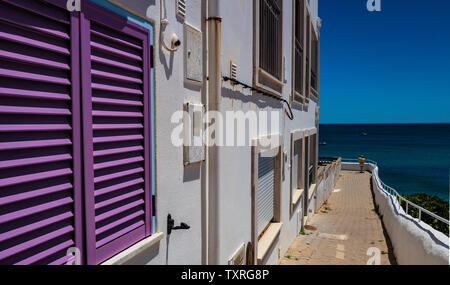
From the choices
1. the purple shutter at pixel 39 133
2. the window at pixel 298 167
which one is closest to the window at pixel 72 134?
the purple shutter at pixel 39 133

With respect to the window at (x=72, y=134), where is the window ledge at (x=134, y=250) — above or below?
below

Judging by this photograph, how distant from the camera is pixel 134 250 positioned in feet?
7.84

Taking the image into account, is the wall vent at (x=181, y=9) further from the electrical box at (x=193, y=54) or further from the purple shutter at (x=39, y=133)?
the purple shutter at (x=39, y=133)

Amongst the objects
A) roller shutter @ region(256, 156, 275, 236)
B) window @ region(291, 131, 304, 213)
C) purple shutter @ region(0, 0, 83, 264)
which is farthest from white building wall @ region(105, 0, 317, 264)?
window @ region(291, 131, 304, 213)

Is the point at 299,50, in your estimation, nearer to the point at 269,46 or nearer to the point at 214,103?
the point at 269,46

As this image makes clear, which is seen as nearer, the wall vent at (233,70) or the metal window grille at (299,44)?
the wall vent at (233,70)

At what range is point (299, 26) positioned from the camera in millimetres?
9953

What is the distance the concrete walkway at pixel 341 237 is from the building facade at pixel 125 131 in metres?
4.13

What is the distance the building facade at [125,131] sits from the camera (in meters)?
1.65

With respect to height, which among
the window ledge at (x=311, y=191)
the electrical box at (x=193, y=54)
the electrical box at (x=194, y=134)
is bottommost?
the window ledge at (x=311, y=191)

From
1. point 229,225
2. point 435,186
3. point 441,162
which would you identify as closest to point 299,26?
point 229,225

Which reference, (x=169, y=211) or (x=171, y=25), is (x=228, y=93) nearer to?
(x=171, y=25)

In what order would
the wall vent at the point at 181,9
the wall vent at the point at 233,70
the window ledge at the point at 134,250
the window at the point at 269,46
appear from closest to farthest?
the window ledge at the point at 134,250
the wall vent at the point at 181,9
the wall vent at the point at 233,70
the window at the point at 269,46

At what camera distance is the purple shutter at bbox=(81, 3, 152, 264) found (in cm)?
203
